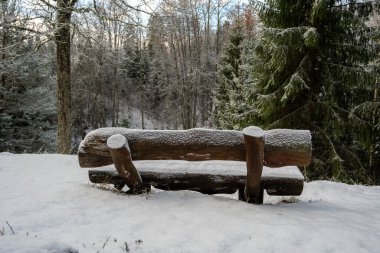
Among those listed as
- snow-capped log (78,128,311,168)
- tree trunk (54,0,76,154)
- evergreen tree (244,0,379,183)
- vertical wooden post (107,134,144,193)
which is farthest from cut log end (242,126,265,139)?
tree trunk (54,0,76,154)

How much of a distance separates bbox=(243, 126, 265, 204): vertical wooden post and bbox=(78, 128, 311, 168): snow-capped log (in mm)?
142

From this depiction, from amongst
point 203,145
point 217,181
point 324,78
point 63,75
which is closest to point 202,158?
point 203,145

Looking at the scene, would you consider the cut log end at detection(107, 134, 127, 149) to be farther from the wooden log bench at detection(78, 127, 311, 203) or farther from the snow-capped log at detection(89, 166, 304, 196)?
the snow-capped log at detection(89, 166, 304, 196)

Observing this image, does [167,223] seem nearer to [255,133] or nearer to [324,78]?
[255,133]

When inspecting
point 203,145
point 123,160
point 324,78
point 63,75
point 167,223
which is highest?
point 63,75

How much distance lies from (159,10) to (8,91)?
1003 centimetres

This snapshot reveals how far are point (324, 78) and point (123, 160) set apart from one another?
7270mm

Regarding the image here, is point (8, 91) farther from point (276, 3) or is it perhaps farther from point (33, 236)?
point (33, 236)

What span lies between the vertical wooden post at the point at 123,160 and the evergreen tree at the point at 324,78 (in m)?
5.66

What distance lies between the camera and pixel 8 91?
17.3 meters

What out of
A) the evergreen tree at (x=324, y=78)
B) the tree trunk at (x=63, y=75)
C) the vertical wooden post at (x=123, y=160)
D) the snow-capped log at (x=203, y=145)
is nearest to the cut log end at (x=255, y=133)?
the snow-capped log at (x=203, y=145)

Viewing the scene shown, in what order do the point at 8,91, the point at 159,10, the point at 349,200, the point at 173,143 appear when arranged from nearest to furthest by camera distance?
the point at 173,143 → the point at 349,200 → the point at 159,10 → the point at 8,91

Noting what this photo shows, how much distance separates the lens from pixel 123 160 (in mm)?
4473

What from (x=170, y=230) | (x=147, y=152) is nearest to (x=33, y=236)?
(x=170, y=230)
